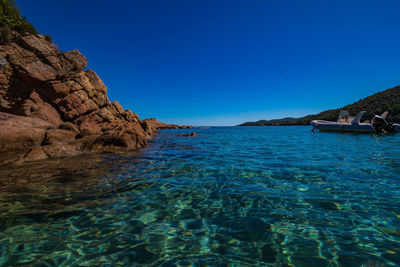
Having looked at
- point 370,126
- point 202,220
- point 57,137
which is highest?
point 57,137

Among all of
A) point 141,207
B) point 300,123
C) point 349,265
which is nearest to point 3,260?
point 141,207

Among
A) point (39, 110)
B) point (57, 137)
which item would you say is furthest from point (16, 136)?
point (39, 110)

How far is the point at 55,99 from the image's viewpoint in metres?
20.2

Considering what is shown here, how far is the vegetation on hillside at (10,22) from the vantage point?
61.2 feet

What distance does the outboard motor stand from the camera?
98.5ft

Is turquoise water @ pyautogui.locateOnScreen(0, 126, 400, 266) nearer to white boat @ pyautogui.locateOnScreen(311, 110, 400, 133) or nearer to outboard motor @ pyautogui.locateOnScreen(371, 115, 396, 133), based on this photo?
white boat @ pyautogui.locateOnScreen(311, 110, 400, 133)

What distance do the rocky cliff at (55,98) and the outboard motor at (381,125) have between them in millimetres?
38807

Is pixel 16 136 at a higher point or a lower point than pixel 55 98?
lower

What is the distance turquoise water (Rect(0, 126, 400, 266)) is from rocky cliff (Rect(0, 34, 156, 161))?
350 inches

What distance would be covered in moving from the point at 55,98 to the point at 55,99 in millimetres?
115

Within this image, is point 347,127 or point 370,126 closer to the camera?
point 370,126

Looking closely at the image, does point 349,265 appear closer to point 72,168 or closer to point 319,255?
point 319,255

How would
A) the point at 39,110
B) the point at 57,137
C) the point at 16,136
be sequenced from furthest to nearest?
the point at 39,110 → the point at 57,137 → the point at 16,136

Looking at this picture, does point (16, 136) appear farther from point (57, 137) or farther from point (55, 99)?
point (55, 99)
